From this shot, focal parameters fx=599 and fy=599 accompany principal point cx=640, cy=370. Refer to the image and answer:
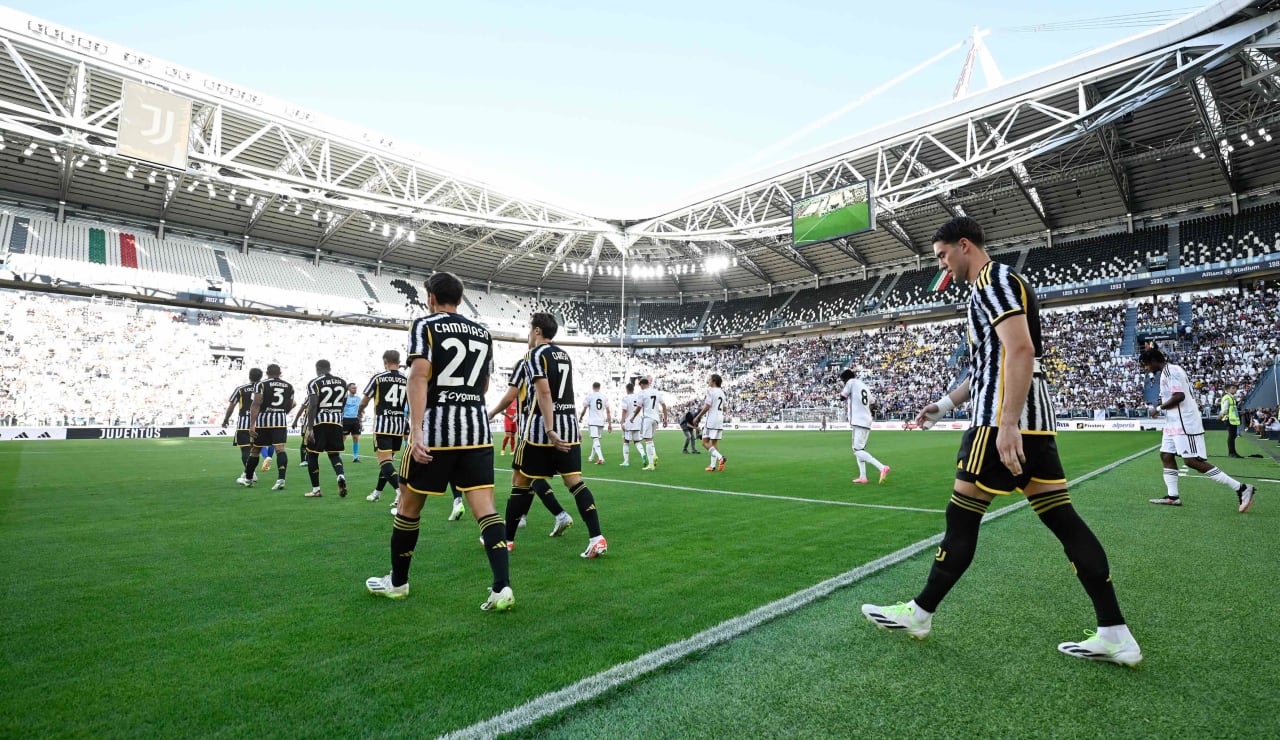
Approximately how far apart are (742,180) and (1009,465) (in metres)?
30.4

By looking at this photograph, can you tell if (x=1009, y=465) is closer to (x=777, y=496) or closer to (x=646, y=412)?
(x=777, y=496)

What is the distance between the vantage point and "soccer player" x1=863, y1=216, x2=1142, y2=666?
101 inches

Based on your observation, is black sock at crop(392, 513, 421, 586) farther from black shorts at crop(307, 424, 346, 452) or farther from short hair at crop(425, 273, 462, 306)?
black shorts at crop(307, 424, 346, 452)

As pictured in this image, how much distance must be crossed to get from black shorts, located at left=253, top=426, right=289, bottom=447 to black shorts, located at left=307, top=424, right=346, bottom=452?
115 centimetres

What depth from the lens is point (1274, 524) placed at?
5.58 m

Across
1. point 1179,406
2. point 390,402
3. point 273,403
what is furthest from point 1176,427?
point 273,403

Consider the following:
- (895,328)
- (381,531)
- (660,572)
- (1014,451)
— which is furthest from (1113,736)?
(895,328)

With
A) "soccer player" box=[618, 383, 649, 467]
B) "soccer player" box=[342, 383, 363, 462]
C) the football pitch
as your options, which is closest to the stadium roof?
"soccer player" box=[342, 383, 363, 462]

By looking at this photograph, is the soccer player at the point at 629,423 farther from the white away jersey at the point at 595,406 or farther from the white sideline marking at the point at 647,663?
the white sideline marking at the point at 647,663

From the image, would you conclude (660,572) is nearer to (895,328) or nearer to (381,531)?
(381,531)

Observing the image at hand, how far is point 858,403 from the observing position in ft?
32.4

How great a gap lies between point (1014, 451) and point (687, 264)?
43.0m

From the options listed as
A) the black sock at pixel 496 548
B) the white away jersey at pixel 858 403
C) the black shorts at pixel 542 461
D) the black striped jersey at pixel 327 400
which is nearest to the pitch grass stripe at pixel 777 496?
the white away jersey at pixel 858 403

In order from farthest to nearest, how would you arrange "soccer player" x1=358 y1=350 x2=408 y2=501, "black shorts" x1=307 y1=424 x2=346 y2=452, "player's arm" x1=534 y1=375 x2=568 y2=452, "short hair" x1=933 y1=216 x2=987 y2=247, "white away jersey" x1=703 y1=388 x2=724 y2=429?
1. "white away jersey" x1=703 y1=388 x2=724 y2=429
2. "black shorts" x1=307 y1=424 x2=346 y2=452
3. "soccer player" x1=358 y1=350 x2=408 y2=501
4. "player's arm" x1=534 y1=375 x2=568 y2=452
5. "short hair" x1=933 y1=216 x2=987 y2=247
